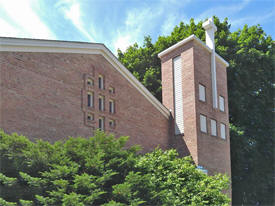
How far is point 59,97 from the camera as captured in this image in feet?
48.9

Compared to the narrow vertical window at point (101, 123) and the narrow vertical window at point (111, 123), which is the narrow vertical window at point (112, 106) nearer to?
the narrow vertical window at point (111, 123)

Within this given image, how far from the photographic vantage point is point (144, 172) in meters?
11.7

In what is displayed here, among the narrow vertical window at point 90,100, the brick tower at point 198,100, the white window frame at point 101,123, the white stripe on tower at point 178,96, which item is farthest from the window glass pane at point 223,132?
the narrow vertical window at point 90,100

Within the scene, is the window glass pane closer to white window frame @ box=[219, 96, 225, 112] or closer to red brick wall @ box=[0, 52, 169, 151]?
white window frame @ box=[219, 96, 225, 112]

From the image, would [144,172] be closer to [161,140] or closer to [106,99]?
Result: [106,99]

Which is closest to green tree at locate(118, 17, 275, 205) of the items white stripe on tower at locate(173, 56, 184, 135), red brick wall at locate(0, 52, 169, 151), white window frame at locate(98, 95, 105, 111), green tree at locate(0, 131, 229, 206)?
white stripe on tower at locate(173, 56, 184, 135)

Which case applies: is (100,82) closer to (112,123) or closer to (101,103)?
(101,103)

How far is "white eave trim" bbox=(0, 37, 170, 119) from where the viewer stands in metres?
13.3

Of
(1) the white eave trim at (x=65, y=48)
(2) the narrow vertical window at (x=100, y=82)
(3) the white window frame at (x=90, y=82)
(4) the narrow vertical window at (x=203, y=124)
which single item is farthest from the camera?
(4) the narrow vertical window at (x=203, y=124)

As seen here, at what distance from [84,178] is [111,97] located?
28.6 feet

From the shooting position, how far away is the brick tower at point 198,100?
20516mm

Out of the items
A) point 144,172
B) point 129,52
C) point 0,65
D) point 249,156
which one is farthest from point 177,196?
point 129,52

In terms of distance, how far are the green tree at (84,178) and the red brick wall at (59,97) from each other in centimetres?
283

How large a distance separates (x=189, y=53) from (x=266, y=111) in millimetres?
11336
